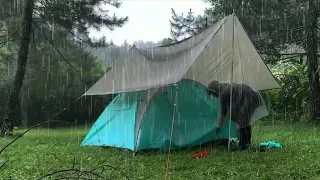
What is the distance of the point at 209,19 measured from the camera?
1438 cm

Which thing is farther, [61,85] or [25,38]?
[61,85]

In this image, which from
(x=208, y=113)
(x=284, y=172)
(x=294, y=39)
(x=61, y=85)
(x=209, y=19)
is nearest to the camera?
(x=284, y=172)

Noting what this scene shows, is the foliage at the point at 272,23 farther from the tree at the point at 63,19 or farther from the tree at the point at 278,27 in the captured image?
the tree at the point at 63,19

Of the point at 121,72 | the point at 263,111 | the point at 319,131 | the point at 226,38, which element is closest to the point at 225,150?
the point at 263,111

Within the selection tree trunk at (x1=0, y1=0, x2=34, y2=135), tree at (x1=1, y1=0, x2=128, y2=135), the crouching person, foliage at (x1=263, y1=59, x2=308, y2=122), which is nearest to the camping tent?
the crouching person

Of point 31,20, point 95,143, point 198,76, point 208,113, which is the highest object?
point 31,20

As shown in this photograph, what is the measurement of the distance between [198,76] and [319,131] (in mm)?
4000

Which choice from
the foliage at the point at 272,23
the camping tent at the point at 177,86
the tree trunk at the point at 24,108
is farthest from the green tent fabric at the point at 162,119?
the tree trunk at the point at 24,108

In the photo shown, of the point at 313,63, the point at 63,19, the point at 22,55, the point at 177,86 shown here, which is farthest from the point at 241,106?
the point at 63,19

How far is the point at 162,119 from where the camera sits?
22.9 feet

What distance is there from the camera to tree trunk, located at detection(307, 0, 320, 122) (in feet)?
34.9

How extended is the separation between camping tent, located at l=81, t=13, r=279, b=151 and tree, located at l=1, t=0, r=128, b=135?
4.02 meters

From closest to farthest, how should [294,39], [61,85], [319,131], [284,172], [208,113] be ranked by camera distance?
[284,172], [208,113], [319,131], [294,39], [61,85]

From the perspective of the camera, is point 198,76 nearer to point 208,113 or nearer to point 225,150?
point 208,113
